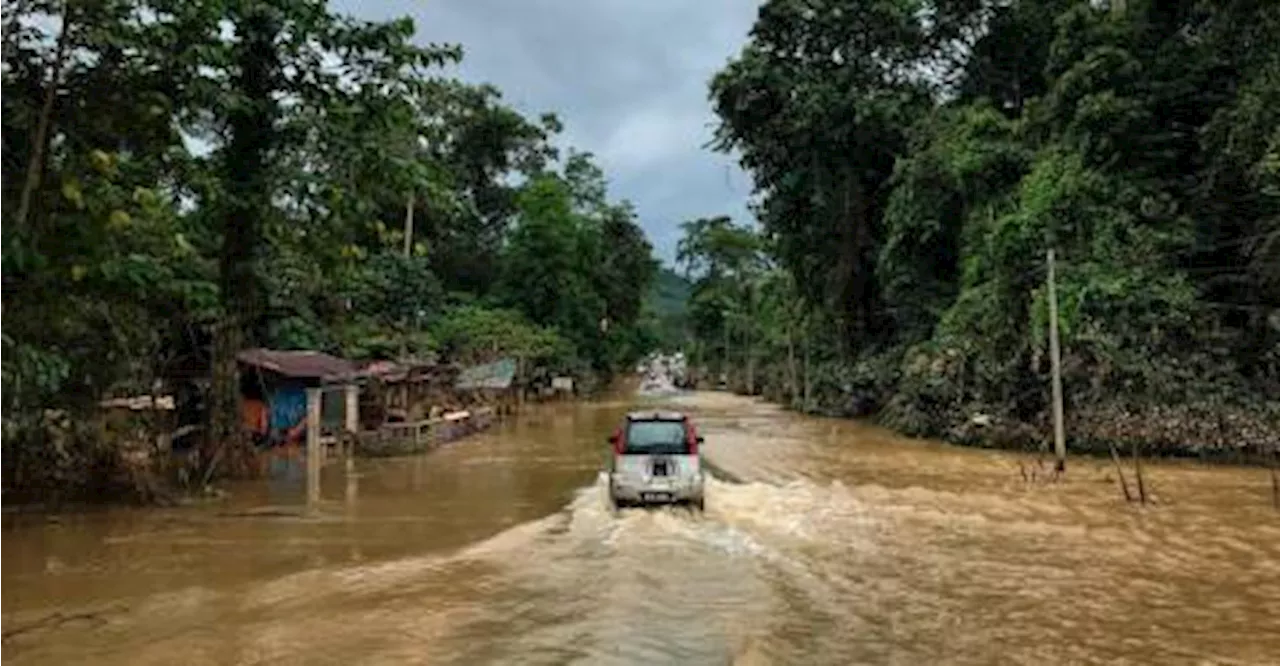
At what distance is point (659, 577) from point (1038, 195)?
23.6m

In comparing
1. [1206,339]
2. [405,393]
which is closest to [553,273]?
[405,393]

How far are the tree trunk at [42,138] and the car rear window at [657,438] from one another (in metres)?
9.72

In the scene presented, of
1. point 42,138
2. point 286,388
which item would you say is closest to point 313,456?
point 42,138

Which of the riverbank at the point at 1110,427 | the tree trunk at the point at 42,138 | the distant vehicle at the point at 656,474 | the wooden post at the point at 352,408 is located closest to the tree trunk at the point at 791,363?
the riverbank at the point at 1110,427

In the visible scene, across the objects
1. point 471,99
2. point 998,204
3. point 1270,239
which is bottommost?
point 1270,239

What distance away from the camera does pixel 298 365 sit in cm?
3069

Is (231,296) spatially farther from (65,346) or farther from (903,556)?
(903,556)

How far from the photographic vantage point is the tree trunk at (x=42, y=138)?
1176 centimetres

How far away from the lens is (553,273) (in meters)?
72.8

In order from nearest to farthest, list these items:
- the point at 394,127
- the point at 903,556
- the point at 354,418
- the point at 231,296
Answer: the point at 903,556 < the point at 394,127 < the point at 231,296 < the point at 354,418

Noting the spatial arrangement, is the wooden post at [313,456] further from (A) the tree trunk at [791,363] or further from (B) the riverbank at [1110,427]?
(A) the tree trunk at [791,363]

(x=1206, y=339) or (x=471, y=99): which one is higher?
(x=471, y=99)

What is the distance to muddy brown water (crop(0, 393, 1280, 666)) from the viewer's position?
1007 centimetres

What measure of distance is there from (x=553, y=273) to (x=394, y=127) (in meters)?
50.9
